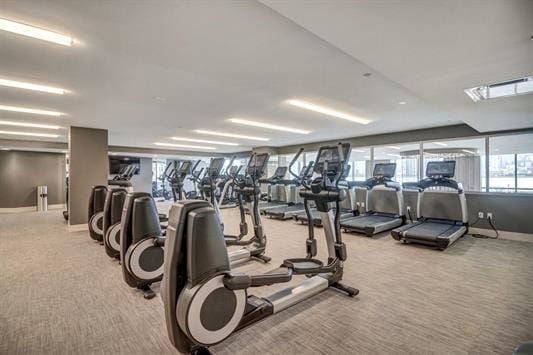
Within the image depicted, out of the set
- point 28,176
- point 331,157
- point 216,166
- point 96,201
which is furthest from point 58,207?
point 331,157

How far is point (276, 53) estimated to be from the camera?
113 inches

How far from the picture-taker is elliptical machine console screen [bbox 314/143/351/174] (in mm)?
3059

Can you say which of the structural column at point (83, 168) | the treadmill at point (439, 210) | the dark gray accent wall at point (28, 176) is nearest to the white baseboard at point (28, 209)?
the dark gray accent wall at point (28, 176)

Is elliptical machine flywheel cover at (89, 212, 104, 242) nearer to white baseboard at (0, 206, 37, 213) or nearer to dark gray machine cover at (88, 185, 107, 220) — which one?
dark gray machine cover at (88, 185, 107, 220)

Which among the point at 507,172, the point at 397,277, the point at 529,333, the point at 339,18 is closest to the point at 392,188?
the point at 507,172

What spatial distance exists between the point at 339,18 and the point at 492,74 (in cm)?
229

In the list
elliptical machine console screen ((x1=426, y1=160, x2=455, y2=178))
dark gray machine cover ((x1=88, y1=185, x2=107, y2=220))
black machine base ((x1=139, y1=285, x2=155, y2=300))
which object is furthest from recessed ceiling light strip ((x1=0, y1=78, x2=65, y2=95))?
elliptical machine console screen ((x1=426, y1=160, x2=455, y2=178))

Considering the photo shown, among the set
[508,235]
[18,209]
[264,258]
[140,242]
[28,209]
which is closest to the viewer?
[140,242]

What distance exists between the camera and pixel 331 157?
318cm

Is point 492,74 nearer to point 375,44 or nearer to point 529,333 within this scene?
point 375,44

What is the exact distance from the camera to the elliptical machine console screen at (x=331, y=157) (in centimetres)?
306

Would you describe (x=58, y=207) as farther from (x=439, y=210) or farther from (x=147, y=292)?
(x=439, y=210)

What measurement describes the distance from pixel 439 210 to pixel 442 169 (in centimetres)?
93

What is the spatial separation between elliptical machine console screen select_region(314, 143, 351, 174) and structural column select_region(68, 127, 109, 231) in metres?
6.25
